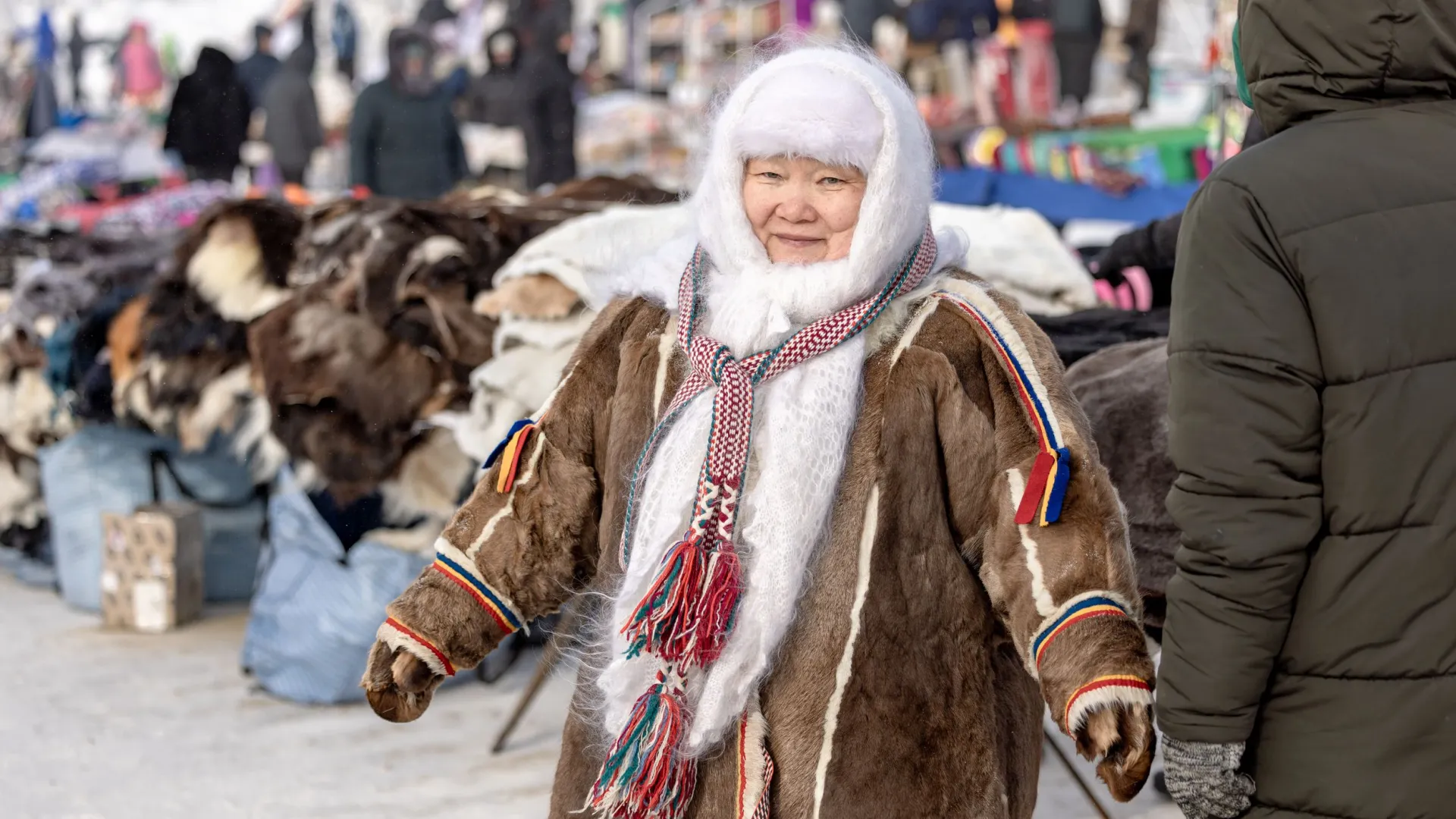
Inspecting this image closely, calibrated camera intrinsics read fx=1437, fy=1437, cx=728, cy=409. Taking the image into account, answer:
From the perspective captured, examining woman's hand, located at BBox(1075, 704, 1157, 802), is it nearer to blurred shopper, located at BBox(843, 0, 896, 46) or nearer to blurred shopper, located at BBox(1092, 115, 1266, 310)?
blurred shopper, located at BBox(1092, 115, 1266, 310)

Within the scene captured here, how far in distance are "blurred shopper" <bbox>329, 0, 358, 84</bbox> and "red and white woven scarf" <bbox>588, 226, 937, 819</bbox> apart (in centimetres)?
1391

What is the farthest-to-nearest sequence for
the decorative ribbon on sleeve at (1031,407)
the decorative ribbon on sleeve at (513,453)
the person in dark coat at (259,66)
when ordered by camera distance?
the person in dark coat at (259,66), the decorative ribbon on sleeve at (513,453), the decorative ribbon on sleeve at (1031,407)

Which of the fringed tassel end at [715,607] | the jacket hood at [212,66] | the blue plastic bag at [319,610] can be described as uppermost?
the jacket hood at [212,66]

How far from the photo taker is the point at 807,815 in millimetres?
1753

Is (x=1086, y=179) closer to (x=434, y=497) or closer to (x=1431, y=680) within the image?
(x=434, y=497)

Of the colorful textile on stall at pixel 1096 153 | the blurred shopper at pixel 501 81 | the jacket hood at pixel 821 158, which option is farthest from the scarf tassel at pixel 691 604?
the blurred shopper at pixel 501 81

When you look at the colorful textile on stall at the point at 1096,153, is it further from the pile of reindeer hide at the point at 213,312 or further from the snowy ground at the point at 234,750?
the pile of reindeer hide at the point at 213,312

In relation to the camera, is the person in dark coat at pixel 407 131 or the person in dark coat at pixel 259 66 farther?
the person in dark coat at pixel 259 66

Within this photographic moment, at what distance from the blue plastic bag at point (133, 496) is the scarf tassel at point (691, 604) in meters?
3.44

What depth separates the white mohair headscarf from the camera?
70.1 inches

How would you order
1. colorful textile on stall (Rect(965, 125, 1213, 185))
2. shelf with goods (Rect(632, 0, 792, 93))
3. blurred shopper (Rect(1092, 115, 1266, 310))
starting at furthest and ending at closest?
shelf with goods (Rect(632, 0, 792, 93)), colorful textile on stall (Rect(965, 125, 1213, 185)), blurred shopper (Rect(1092, 115, 1266, 310))

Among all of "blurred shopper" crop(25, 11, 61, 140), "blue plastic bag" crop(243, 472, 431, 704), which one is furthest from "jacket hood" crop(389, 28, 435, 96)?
"blurred shopper" crop(25, 11, 61, 140)

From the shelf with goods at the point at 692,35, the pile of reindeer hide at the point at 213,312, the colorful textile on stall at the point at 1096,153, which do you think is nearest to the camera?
the pile of reindeer hide at the point at 213,312

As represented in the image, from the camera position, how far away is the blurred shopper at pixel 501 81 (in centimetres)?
936
